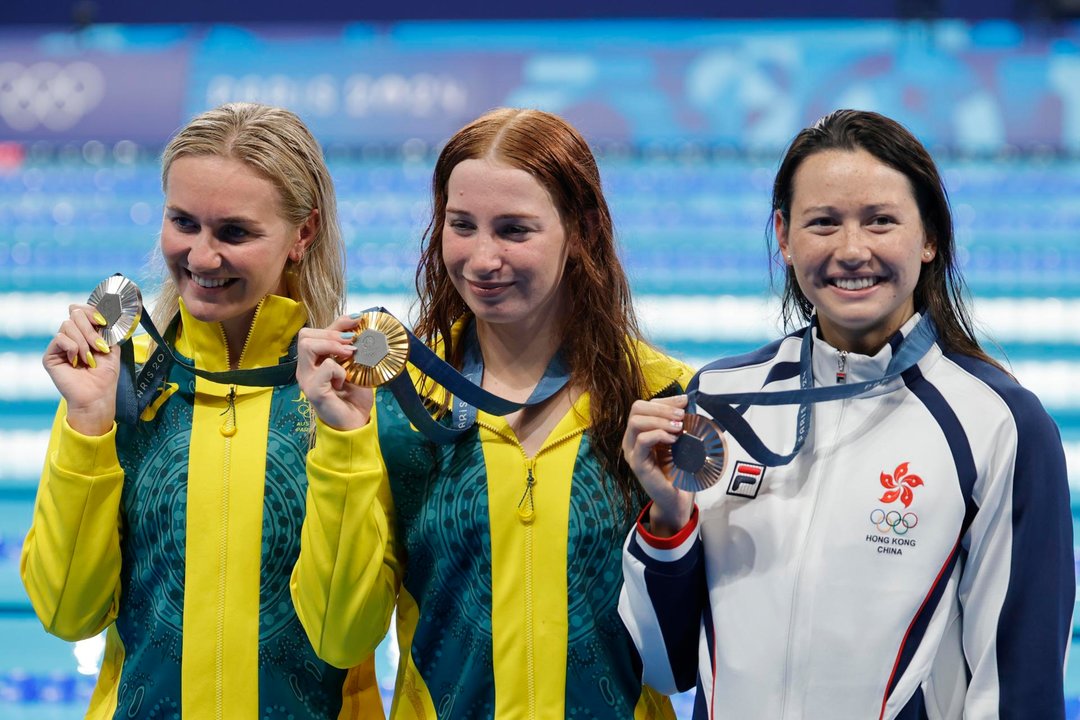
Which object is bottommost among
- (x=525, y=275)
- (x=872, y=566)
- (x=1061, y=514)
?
(x=872, y=566)

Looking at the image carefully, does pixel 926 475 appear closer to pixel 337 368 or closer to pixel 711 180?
pixel 337 368

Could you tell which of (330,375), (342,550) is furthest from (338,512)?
(330,375)

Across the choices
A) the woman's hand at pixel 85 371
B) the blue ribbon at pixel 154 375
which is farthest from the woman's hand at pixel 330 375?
the woman's hand at pixel 85 371

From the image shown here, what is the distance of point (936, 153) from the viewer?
23.4ft

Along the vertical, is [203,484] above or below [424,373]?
below

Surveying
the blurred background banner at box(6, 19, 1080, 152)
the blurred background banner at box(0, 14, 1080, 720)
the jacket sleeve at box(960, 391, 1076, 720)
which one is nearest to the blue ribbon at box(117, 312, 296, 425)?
the jacket sleeve at box(960, 391, 1076, 720)

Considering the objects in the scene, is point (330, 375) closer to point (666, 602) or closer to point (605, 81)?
point (666, 602)

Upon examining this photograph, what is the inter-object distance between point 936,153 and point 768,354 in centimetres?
569

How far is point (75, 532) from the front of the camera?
72.0 inches

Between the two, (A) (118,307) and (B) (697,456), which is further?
(A) (118,307)

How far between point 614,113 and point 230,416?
5.78m

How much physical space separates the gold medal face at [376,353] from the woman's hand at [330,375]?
0.04 feet

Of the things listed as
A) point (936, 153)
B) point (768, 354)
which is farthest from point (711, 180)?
point (768, 354)

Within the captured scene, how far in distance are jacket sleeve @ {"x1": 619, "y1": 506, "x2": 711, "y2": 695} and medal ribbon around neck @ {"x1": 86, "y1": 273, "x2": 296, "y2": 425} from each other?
60 centimetres
